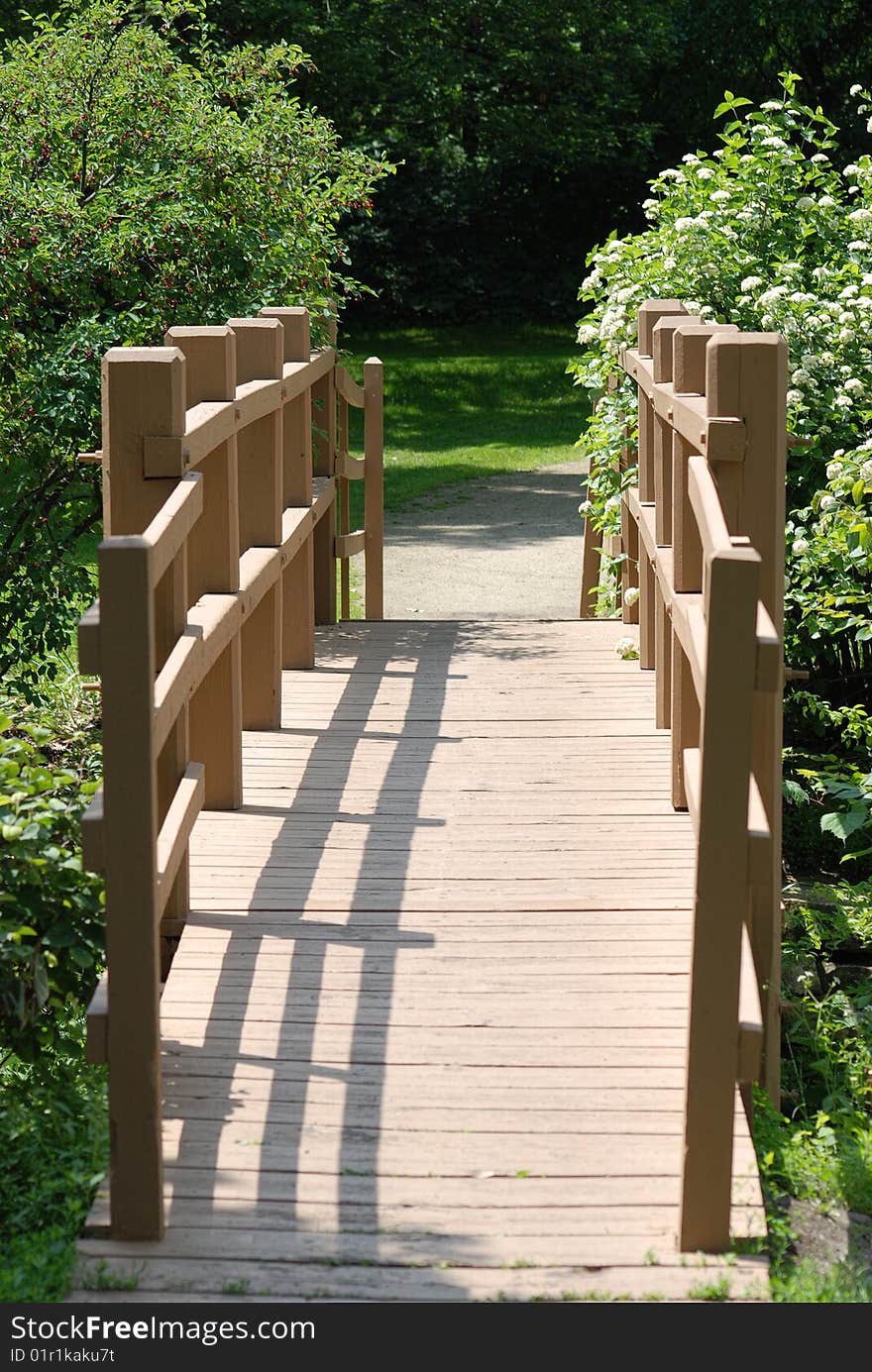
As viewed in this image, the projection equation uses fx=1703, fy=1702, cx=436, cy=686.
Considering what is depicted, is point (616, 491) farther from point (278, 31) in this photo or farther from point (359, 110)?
point (359, 110)

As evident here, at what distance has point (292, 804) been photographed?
16.8ft

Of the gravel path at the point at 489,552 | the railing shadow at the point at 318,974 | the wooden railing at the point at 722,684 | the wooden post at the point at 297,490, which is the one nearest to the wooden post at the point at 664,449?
the wooden railing at the point at 722,684

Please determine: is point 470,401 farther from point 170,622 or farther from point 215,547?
point 170,622

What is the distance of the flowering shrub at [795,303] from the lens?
5.94 metres

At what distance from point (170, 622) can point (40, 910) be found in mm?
732

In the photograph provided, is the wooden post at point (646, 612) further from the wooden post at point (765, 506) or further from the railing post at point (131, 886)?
the railing post at point (131, 886)

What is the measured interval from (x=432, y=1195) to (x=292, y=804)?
82.5 inches

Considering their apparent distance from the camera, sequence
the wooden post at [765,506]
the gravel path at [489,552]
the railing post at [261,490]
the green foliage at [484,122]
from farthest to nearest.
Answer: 1. the green foliage at [484,122]
2. the gravel path at [489,552]
3. the railing post at [261,490]
4. the wooden post at [765,506]

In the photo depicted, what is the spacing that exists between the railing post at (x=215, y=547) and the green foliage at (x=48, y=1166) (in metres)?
1.16

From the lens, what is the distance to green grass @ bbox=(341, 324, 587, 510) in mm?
16531

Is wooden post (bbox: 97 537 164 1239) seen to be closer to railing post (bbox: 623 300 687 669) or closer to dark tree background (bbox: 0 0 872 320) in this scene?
railing post (bbox: 623 300 687 669)

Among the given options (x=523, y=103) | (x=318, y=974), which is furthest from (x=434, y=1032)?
(x=523, y=103)

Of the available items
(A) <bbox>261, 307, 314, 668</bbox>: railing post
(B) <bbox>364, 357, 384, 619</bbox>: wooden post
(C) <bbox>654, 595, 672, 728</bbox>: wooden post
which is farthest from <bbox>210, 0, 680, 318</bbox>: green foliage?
(C) <bbox>654, 595, 672, 728</bbox>: wooden post

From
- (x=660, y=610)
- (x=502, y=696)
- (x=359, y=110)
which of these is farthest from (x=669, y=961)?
(x=359, y=110)
